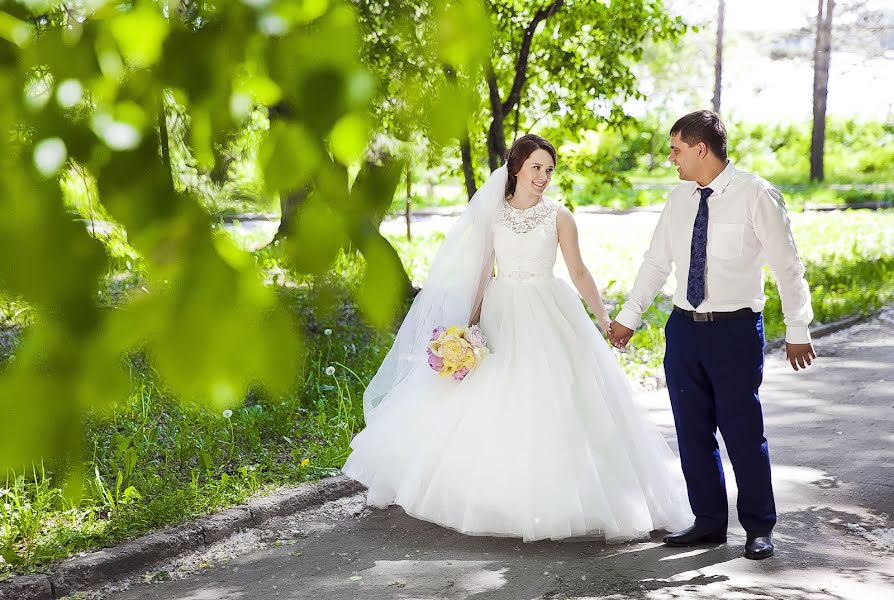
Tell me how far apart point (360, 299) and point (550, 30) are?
9441 millimetres

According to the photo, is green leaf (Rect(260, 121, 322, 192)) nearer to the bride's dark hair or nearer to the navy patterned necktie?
the navy patterned necktie

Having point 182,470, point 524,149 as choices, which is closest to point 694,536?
point 524,149

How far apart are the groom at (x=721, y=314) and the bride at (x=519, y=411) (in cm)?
35

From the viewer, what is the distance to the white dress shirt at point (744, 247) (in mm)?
4086

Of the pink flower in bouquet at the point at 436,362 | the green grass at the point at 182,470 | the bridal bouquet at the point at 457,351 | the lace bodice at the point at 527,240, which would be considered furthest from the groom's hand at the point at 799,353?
the green grass at the point at 182,470

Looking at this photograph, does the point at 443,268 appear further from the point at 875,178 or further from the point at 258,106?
the point at 875,178

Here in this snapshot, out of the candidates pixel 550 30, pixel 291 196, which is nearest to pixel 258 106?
pixel 291 196

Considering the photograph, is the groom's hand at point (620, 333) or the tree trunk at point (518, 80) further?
the tree trunk at point (518, 80)

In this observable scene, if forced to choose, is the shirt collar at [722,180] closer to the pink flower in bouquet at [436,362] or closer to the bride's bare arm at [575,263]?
the bride's bare arm at [575,263]

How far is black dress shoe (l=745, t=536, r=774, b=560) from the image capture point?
14.2 ft

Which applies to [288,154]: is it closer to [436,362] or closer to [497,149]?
[436,362]

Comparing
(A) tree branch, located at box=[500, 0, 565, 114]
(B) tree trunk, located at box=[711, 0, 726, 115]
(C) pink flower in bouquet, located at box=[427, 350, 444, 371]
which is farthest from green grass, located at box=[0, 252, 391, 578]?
(B) tree trunk, located at box=[711, 0, 726, 115]

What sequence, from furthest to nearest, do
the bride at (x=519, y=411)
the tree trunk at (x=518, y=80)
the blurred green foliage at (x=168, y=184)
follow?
the tree trunk at (x=518, y=80) → the bride at (x=519, y=411) → the blurred green foliage at (x=168, y=184)

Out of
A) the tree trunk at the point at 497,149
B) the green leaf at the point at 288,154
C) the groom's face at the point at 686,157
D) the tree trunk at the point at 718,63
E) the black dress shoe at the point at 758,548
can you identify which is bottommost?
the black dress shoe at the point at 758,548
